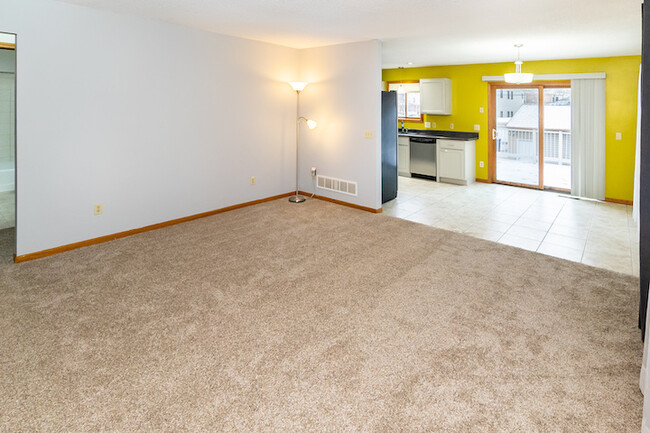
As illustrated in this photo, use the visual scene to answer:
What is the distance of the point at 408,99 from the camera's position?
28.9 ft

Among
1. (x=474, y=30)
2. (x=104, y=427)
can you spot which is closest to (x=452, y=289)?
(x=104, y=427)

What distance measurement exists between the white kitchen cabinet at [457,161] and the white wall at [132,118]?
→ 106 inches

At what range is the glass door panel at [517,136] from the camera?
7.19m

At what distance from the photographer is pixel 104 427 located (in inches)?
69.3

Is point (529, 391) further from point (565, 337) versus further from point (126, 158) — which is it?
point (126, 158)

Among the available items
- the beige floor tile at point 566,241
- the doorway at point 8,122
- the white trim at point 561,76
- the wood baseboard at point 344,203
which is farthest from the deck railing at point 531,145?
the doorway at point 8,122

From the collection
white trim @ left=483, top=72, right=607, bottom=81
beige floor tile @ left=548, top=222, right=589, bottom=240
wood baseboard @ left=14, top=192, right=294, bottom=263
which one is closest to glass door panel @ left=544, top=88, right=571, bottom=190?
white trim @ left=483, top=72, right=607, bottom=81

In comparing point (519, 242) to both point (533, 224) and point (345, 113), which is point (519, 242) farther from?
point (345, 113)

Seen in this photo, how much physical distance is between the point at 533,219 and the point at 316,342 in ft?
13.4

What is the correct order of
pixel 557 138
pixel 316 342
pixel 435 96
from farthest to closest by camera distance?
1. pixel 435 96
2. pixel 557 138
3. pixel 316 342

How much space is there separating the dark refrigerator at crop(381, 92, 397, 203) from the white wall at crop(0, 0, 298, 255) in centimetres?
55

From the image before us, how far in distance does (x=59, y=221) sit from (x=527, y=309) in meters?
4.37

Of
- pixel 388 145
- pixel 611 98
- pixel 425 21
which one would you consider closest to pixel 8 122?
pixel 425 21

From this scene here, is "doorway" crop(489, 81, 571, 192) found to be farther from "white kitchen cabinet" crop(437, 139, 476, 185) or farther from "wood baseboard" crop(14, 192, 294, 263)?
"wood baseboard" crop(14, 192, 294, 263)
